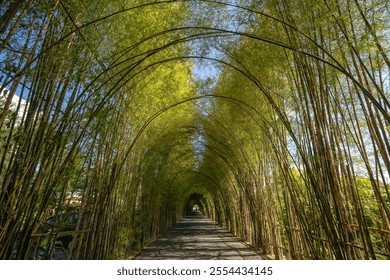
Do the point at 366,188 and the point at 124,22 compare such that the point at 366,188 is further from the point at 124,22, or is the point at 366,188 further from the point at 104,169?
the point at 124,22

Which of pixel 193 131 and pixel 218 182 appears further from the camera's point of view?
pixel 218 182

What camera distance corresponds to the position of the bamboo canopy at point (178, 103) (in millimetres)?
1929

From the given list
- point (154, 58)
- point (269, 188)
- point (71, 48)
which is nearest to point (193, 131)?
point (269, 188)

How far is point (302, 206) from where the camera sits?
3.06m

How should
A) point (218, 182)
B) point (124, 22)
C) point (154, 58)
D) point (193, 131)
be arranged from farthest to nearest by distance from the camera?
point (218, 182) < point (193, 131) < point (154, 58) < point (124, 22)

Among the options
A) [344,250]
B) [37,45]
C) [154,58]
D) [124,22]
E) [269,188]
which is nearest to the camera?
[37,45]

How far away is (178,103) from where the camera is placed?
12.5 feet

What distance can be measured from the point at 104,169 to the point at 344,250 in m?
2.59

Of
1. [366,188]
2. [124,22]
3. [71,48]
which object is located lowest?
[366,188]

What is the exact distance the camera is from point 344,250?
217 centimetres

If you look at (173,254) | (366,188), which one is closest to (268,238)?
(173,254)

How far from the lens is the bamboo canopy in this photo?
193 cm

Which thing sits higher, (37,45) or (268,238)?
(37,45)
